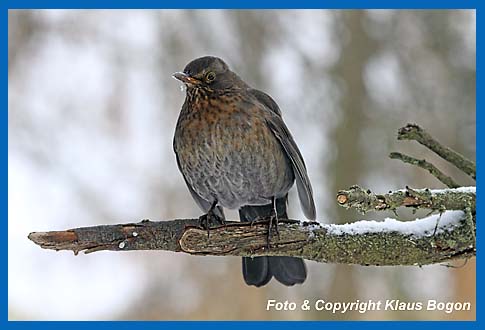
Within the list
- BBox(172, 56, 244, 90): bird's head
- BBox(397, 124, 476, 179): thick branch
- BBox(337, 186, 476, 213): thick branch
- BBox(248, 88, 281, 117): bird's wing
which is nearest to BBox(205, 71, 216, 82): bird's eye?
BBox(172, 56, 244, 90): bird's head

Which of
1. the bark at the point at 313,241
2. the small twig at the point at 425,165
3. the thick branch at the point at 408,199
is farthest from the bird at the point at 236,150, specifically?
the thick branch at the point at 408,199

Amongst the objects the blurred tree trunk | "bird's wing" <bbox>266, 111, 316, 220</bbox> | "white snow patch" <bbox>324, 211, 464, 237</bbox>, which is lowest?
"white snow patch" <bbox>324, 211, 464, 237</bbox>

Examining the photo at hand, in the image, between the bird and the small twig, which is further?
the bird

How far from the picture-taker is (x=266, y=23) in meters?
6.10

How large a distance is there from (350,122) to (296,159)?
245cm

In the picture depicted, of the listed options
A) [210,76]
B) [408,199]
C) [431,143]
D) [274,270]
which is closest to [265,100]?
[210,76]

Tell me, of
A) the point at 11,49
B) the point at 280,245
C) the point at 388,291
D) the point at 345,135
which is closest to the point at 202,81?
the point at 280,245

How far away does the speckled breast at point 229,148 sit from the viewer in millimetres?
3350

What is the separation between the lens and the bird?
3355mm

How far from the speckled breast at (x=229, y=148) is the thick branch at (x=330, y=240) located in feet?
1.50

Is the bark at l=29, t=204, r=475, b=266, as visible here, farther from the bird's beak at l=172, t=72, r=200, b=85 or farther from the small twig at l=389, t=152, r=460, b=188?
the bird's beak at l=172, t=72, r=200, b=85

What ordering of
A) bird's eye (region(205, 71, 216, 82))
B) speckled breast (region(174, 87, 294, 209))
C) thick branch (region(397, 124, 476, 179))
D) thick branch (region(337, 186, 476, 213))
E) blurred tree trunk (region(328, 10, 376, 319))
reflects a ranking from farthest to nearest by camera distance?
blurred tree trunk (region(328, 10, 376, 319)), bird's eye (region(205, 71, 216, 82)), speckled breast (region(174, 87, 294, 209)), thick branch (region(397, 124, 476, 179)), thick branch (region(337, 186, 476, 213))

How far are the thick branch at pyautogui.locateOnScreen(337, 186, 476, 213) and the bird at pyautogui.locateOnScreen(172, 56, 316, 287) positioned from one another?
0.78 m

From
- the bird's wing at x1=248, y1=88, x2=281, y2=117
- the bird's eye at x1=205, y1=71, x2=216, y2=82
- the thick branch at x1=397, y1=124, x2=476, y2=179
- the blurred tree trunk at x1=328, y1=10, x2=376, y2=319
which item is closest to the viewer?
the thick branch at x1=397, y1=124, x2=476, y2=179
